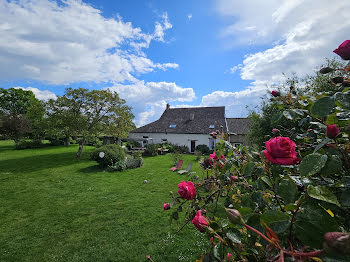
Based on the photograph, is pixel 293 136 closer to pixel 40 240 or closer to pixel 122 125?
pixel 40 240

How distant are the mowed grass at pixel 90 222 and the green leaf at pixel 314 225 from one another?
1.16m

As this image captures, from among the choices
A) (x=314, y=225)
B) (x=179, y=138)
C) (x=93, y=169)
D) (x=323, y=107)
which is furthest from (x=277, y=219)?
(x=179, y=138)

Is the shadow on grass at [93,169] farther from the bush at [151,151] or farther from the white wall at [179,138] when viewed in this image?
the white wall at [179,138]

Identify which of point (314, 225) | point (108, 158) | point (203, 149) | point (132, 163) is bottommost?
point (132, 163)

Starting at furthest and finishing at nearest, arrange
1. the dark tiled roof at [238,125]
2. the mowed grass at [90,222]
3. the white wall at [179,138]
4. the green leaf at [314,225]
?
the dark tiled roof at [238,125]
the white wall at [179,138]
the mowed grass at [90,222]
the green leaf at [314,225]

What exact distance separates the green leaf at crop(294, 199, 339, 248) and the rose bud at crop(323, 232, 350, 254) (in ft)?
0.59

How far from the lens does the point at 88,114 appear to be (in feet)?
46.8

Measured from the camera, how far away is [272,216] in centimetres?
52

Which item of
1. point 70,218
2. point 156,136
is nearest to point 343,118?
point 70,218

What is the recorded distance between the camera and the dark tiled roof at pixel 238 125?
75.1 ft

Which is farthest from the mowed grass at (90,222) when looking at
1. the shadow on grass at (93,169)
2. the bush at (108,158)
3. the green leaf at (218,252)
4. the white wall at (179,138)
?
the white wall at (179,138)

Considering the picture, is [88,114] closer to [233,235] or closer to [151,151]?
[151,151]

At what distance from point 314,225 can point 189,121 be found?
24047 mm

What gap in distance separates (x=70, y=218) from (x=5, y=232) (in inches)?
55.2
